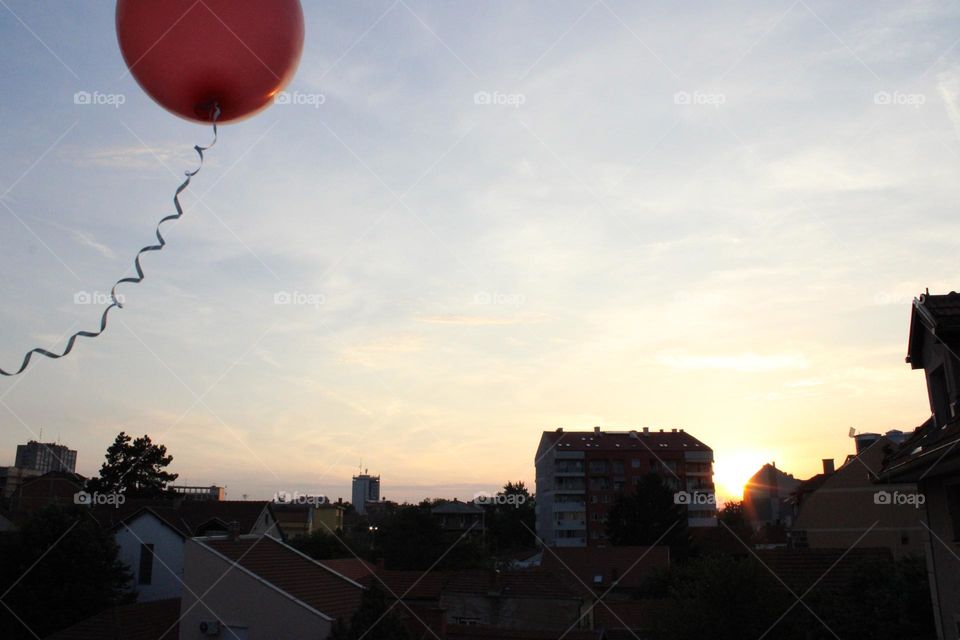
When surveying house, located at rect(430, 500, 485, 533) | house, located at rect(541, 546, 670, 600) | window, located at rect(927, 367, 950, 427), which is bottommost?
house, located at rect(541, 546, 670, 600)

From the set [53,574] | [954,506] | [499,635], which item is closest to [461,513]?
[53,574]

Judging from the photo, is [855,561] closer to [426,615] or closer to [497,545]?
[426,615]

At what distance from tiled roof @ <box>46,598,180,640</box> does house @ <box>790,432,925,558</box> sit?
91.2 ft

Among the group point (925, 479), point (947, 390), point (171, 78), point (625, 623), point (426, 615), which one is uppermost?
point (171, 78)

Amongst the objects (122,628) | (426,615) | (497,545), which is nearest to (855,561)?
(426,615)

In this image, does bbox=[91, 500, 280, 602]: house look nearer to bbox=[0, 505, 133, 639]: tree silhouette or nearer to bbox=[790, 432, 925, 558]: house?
bbox=[0, 505, 133, 639]: tree silhouette

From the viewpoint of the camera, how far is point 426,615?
18219 mm

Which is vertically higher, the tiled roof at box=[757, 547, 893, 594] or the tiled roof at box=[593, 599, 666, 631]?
the tiled roof at box=[757, 547, 893, 594]

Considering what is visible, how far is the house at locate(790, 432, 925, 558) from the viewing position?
30203mm

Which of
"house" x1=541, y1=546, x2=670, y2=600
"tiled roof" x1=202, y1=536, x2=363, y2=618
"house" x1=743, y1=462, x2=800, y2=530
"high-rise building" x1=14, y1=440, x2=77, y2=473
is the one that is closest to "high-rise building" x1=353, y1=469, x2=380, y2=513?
"high-rise building" x1=14, y1=440, x2=77, y2=473

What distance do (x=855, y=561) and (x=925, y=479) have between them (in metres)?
13.9

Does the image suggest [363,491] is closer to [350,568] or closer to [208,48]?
[350,568]

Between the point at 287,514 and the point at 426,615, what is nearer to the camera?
the point at 426,615

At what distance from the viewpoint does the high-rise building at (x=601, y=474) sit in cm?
6744
